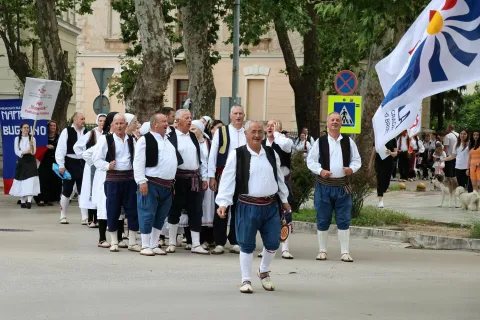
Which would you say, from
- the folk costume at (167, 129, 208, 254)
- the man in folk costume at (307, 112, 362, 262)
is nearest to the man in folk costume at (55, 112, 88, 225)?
the folk costume at (167, 129, 208, 254)

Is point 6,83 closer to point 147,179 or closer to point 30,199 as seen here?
point 30,199

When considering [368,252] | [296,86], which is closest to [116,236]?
[368,252]

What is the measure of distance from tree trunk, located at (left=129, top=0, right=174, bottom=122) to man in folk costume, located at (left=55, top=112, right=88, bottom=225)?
17.8 feet

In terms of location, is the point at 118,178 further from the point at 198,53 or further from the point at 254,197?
the point at 198,53

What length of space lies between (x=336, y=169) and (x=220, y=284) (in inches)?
121

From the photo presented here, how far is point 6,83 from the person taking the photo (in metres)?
48.3

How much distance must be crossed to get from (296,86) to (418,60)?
99.1 ft

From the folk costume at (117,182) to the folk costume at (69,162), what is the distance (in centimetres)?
403

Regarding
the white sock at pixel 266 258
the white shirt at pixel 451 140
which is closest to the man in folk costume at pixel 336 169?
the white sock at pixel 266 258

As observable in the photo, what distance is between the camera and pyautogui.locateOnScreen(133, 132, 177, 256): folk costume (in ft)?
44.8

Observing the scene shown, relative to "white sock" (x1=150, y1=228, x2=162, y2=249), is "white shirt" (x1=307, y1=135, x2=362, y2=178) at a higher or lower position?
higher

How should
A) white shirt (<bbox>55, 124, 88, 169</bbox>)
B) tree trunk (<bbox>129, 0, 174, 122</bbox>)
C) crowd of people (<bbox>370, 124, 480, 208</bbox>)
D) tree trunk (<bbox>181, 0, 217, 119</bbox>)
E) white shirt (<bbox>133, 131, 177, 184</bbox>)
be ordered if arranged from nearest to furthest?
white shirt (<bbox>133, 131, 177, 184</bbox>)
white shirt (<bbox>55, 124, 88, 169</bbox>)
crowd of people (<bbox>370, 124, 480, 208</bbox>)
tree trunk (<bbox>129, 0, 174, 122</bbox>)
tree trunk (<bbox>181, 0, 217, 119</bbox>)

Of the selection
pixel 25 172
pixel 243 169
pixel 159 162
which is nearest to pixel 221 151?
pixel 159 162

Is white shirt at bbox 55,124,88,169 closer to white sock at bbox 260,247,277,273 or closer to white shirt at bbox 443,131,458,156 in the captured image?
white sock at bbox 260,247,277,273
